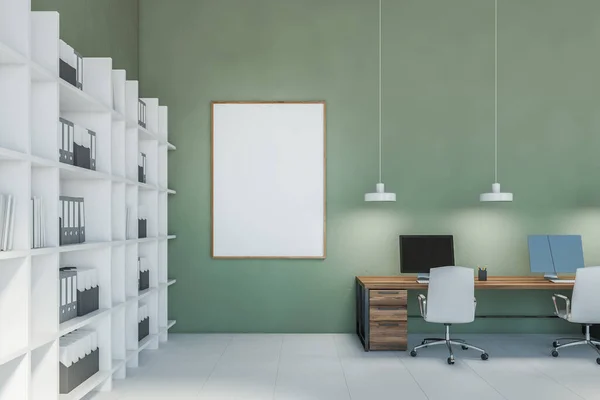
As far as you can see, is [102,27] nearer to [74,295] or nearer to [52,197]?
[52,197]

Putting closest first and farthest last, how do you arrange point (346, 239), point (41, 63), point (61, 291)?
point (41, 63), point (61, 291), point (346, 239)

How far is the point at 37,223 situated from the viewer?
2934 mm

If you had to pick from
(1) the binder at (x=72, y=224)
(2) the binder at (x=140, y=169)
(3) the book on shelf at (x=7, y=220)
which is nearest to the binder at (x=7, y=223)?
(3) the book on shelf at (x=7, y=220)

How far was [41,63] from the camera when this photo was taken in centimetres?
305

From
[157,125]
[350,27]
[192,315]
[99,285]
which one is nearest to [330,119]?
[350,27]

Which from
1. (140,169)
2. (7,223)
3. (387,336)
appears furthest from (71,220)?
(387,336)

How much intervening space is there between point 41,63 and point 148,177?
2.31 m

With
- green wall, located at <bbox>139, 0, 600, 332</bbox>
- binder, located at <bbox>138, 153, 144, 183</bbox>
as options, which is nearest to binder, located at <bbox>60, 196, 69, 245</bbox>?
binder, located at <bbox>138, 153, 144, 183</bbox>

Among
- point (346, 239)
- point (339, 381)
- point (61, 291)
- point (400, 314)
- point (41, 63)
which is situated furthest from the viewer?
point (346, 239)

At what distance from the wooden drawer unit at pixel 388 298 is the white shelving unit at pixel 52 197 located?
212cm

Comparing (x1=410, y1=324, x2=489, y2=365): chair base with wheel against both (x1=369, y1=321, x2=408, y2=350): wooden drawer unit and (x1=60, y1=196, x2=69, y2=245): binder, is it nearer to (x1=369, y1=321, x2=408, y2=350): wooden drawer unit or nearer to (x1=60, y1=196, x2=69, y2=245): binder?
(x1=369, y1=321, x2=408, y2=350): wooden drawer unit

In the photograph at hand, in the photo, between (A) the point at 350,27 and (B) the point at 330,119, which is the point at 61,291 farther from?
(A) the point at 350,27

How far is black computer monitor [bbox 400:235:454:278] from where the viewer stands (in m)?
5.56

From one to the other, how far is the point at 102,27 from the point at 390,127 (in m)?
3.15
